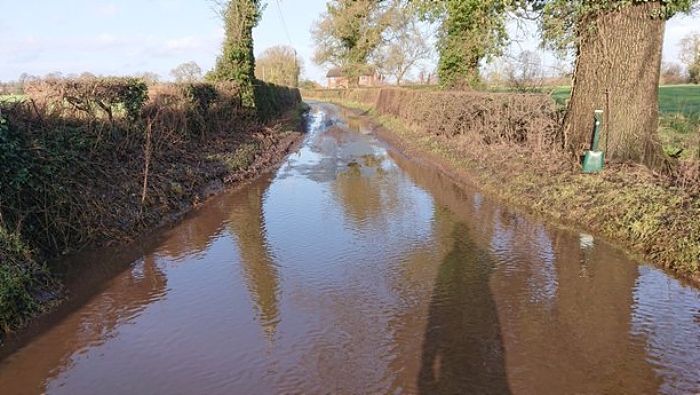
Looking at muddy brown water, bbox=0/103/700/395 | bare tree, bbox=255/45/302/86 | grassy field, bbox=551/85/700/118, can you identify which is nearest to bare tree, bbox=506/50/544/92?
grassy field, bbox=551/85/700/118

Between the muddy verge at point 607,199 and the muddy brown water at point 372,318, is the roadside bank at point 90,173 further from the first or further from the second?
the muddy verge at point 607,199

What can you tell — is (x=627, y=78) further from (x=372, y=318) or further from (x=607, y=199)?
(x=372, y=318)

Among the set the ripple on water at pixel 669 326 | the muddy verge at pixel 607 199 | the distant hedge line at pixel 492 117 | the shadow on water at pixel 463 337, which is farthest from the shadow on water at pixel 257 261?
the distant hedge line at pixel 492 117

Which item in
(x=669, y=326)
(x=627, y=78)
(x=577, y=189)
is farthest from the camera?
(x=627, y=78)

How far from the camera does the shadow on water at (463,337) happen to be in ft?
13.7

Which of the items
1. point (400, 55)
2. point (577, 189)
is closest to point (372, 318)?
point (577, 189)

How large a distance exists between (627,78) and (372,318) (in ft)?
27.6

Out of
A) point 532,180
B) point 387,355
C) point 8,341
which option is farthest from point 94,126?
point 532,180

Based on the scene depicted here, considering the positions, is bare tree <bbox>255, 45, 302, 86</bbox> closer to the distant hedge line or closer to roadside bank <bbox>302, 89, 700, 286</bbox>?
the distant hedge line

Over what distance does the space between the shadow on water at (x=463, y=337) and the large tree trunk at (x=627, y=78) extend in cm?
553

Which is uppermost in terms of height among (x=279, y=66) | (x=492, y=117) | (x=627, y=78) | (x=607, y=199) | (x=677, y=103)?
(x=279, y=66)

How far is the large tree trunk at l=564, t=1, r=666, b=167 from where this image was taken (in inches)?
395

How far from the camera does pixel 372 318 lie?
5.36m

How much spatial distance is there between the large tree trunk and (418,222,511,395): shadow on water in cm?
553
